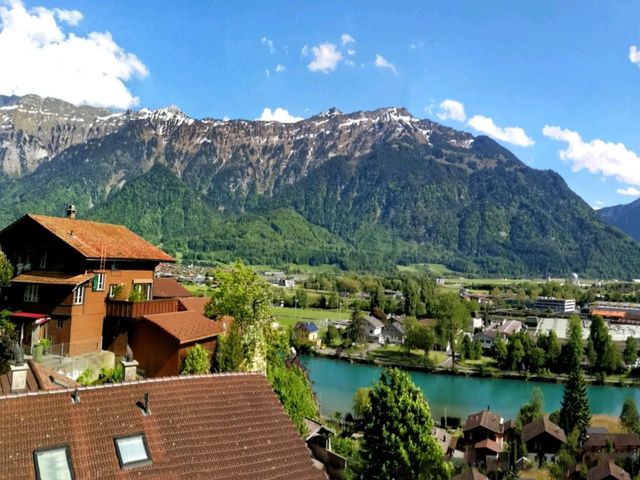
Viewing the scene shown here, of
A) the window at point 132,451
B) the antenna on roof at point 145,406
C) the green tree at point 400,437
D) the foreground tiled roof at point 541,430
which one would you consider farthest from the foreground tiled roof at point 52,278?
the foreground tiled roof at point 541,430

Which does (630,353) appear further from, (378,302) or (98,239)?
(98,239)

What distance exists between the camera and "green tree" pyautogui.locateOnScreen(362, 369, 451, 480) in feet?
59.7

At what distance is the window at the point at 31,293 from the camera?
75.2 feet

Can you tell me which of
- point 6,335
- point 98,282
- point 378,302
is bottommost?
point 378,302

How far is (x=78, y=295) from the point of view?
22641 mm

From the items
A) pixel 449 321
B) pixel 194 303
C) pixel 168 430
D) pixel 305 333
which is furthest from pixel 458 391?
pixel 168 430

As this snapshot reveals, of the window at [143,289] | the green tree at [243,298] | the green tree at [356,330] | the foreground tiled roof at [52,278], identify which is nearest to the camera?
the foreground tiled roof at [52,278]

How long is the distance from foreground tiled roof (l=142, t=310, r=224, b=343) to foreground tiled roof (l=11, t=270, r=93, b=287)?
290 centimetres

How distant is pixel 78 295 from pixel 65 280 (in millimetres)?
804

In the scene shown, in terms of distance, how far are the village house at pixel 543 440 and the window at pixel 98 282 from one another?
27.8 meters

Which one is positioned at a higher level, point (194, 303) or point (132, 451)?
point (194, 303)

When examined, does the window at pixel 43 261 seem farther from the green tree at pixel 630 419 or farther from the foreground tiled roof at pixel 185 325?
the green tree at pixel 630 419

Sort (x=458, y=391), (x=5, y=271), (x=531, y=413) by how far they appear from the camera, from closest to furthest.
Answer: (x=5, y=271) → (x=531, y=413) → (x=458, y=391)

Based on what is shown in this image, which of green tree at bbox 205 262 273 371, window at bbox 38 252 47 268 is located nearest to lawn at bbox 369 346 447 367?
green tree at bbox 205 262 273 371
